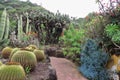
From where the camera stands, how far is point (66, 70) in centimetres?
1185

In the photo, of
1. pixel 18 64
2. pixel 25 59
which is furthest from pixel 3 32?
pixel 18 64

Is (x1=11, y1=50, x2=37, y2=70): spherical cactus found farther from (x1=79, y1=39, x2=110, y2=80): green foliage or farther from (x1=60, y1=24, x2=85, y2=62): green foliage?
(x1=60, y1=24, x2=85, y2=62): green foliage

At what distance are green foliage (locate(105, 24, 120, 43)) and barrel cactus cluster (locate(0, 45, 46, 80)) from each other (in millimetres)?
2875

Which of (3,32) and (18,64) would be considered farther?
(3,32)

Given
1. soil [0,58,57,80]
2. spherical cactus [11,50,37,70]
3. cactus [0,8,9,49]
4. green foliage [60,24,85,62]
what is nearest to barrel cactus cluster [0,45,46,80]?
spherical cactus [11,50,37,70]

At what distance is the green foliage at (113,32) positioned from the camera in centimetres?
1059

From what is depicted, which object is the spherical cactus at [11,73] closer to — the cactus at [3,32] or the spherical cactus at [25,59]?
the spherical cactus at [25,59]

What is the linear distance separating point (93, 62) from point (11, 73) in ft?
20.0

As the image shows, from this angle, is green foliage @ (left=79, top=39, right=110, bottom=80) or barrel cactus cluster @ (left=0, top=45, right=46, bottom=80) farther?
green foliage @ (left=79, top=39, right=110, bottom=80)

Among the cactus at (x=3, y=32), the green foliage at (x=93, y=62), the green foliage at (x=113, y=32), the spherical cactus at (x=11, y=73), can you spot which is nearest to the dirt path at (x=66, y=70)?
the green foliage at (x=93, y=62)

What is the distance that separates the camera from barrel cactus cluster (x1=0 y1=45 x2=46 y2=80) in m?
5.82

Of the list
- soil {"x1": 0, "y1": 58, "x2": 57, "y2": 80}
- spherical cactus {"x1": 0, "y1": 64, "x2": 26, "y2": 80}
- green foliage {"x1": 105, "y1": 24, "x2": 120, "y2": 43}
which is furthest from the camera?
green foliage {"x1": 105, "y1": 24, "x2": 120, "y2": 43}

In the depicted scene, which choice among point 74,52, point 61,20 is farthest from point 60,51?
point 61,20

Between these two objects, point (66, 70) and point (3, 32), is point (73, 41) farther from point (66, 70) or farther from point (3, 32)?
point (3, 32)
